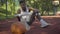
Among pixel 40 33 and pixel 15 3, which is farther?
pixel 15 3

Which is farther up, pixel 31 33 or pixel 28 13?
pixel 28 13

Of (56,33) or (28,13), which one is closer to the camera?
(28,13)

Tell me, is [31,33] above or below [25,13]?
below

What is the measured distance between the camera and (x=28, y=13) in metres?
5.25

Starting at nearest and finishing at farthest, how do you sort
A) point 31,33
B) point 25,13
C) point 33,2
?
point 25,13
point 31,33
point 33,2

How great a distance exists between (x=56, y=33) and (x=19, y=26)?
13.3 feet

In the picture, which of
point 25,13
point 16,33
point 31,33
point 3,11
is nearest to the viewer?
point 16,33

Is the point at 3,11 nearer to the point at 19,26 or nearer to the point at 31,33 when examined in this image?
the point at 31,33

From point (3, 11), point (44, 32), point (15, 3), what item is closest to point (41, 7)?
point (15, 3)

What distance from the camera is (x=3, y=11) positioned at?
13.4 metres

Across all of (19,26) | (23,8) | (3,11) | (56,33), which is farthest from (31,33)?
(3,11)

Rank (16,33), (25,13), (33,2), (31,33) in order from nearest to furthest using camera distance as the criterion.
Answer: (16,33)
(25,13)
(31,33)
(33,2)

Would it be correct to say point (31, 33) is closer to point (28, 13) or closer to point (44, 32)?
point (44, 32)

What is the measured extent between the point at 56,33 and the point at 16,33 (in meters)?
4.13
